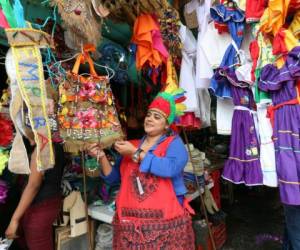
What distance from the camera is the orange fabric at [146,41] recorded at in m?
2.37

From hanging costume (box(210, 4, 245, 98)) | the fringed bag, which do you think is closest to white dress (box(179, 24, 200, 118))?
hanging costume (box(210, 4, 245, 98))

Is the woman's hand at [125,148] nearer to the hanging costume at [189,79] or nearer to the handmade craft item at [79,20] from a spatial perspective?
the handmade craft item at [79,20]

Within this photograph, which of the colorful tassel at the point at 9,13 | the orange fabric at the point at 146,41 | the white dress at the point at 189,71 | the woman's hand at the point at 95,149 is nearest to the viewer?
the colorful tassel at the point at 9,13

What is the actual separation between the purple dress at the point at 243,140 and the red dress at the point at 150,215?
562 millimetres

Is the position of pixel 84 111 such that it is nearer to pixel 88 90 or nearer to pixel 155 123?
pixel 88 90

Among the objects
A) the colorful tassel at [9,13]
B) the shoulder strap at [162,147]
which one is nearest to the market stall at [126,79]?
the colorful tassel at [9,13]

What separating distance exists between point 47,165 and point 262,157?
148cm

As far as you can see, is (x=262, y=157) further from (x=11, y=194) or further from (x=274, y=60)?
→ (x=11, y=194)

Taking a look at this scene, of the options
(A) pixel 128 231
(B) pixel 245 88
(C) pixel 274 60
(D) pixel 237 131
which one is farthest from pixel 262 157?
(A) pixel 128 231

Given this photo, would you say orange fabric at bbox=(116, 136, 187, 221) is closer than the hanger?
Yes

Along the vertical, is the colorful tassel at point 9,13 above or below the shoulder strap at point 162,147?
above

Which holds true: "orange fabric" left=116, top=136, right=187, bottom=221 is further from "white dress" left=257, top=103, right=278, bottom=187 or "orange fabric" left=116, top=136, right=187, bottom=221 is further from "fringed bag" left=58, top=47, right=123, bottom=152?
"white dress" left=257, top=103, right=278, bottom=187

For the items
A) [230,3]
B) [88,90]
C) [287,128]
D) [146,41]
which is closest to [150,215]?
[88,90]

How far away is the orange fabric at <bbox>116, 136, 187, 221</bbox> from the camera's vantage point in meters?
2.12
